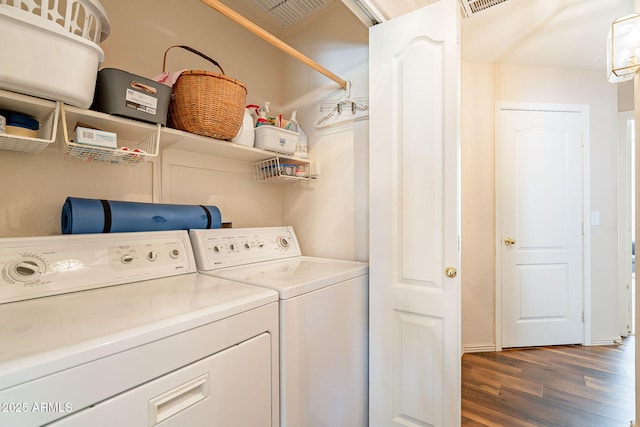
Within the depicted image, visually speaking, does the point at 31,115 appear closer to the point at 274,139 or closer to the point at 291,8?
the point at 274,139

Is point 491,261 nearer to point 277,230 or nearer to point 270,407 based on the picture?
point 277,230

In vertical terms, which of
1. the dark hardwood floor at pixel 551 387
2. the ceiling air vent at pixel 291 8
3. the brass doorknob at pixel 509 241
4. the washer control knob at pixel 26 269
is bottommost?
the dark hardwood floor at pixel 551 387

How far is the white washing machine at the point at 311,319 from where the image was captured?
106 cm

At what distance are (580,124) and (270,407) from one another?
3.40 meters

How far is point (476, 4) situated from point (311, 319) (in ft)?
6.56

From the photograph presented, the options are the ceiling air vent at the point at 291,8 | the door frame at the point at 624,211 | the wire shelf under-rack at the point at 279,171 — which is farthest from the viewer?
the door frame at the point at 624,211

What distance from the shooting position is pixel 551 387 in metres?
1.96

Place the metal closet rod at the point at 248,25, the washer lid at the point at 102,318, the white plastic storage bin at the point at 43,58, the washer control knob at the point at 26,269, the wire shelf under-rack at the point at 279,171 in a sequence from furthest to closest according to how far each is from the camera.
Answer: the wire shelf under-rack at the point at 279,171, the metal closet rod at the point at 248,25, the washer control knob at the point at 26,269, the white plastic storage bin at the point at 43,58, the washer lid at the point at 102,318

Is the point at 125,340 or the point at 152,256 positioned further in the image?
the point at 152,256

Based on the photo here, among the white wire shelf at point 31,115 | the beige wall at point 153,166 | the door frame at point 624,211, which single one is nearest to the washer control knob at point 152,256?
the beige wall at point 153,166

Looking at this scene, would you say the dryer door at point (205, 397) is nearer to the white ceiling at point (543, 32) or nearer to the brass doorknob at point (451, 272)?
the brass doorknob at point (451, 272)

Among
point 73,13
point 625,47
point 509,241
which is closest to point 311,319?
point 73,13

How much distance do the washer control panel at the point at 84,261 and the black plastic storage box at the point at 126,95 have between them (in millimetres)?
494

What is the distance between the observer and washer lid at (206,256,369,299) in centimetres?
110
